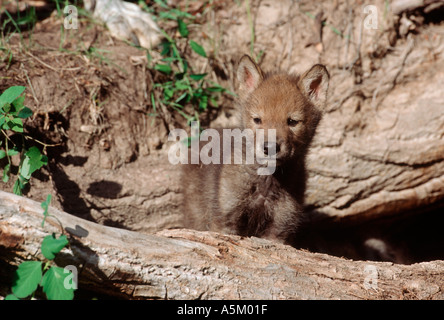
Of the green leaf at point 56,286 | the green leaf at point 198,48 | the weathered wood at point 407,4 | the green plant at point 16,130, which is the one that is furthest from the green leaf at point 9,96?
the weathered wood at point 407,4

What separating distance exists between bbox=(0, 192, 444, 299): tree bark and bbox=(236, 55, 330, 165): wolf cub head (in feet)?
3.14

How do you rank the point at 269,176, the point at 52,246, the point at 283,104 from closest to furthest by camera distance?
the point at 52,246, the point at 283,104, the point at 269,176

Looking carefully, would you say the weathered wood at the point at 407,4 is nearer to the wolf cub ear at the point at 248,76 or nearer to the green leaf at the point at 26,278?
the wolf cub ear at the point at 248,76

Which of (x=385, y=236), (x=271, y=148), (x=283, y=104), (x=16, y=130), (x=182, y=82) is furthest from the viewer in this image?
(x=385, y=236)

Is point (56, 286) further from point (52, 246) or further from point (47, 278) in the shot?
point (52, 246)

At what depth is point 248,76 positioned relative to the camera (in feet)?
12.6

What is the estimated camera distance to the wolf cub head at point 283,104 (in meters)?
3.43

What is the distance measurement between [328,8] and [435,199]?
97.0 inches

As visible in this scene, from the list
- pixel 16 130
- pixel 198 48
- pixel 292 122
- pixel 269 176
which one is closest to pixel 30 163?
pixel 16 130

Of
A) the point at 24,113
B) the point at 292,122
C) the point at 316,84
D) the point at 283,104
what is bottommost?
the point at 24,113

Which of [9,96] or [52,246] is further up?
[9,96]

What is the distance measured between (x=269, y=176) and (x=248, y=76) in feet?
3.00

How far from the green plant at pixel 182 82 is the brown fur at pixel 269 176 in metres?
1.00

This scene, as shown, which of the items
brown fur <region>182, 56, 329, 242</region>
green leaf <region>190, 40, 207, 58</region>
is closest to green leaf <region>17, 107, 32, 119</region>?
brown fur <region>182, 56, 329, 242</region>
